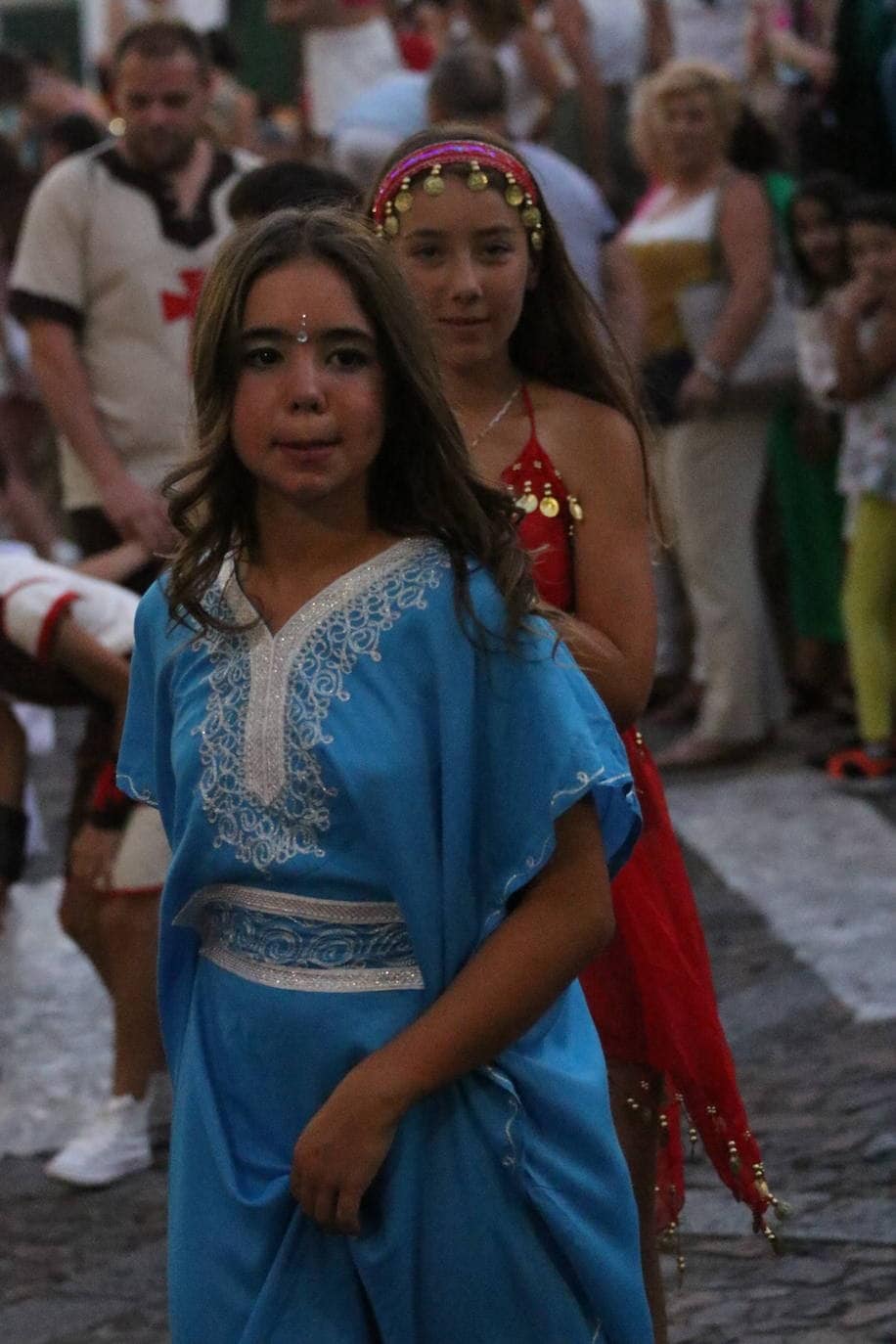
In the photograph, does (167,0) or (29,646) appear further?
(167,0)

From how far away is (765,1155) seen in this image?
15.1 ft

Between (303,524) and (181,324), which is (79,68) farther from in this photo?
(303,524)

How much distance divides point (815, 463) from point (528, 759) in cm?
635

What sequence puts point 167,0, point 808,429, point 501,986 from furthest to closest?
1. point 167,0
2. point 808,429
3. point 501,986

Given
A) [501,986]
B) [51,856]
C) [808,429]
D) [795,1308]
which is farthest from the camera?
[808,429]

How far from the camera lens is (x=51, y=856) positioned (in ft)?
25.1

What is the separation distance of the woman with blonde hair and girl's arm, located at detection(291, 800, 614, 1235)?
5.68m

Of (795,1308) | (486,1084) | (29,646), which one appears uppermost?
(486,1084)

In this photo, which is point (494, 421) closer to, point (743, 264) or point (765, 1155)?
point (765, 1155)

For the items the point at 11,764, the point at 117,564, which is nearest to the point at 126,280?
the point at 117,564

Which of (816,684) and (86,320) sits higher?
(86,320)

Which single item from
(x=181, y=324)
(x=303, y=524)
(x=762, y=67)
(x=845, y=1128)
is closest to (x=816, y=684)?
(x=762, y=67)

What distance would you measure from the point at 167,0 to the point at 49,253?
549 cm

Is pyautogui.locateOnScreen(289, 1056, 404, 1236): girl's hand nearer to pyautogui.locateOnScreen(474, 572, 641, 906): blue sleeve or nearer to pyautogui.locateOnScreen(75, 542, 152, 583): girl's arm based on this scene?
pyautogui.locateOnScreen(474, 572, 641, 906): blue sleeve
